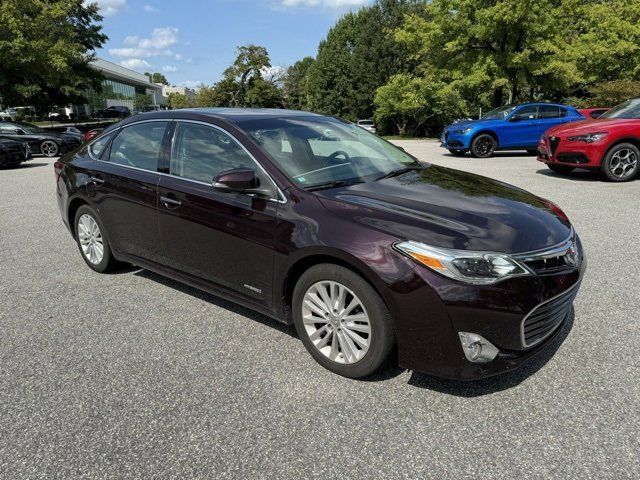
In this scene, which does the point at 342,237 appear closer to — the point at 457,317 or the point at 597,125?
the point at 457,317

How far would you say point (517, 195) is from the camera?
11.6 ft

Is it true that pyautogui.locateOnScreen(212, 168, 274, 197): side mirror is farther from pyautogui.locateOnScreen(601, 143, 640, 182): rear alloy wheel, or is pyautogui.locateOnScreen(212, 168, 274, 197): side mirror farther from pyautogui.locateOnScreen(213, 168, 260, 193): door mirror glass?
pyautogui.locateOnScreen(601, 143, 640, 182): rear alloy wheel

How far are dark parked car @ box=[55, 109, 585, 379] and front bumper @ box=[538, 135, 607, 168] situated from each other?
6.61 meters

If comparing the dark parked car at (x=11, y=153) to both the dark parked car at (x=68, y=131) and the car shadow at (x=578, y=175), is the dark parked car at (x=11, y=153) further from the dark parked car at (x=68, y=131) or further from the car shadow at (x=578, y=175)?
the car shadow at (x=578, y=175)

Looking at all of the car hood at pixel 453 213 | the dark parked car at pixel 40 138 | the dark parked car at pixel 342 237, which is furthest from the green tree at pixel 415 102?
the car hood at pixel 453 213

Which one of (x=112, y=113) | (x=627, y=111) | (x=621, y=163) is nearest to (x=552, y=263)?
(x=621, y=163)

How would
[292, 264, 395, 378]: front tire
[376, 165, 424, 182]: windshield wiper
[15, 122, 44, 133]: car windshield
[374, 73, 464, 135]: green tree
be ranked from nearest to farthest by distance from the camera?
[292, 264, 395, 378]: front tire → [376, 165, 424, 182]: windshield wiper → [15, 122, 44, 133]: car windshield → [374, 73, 464, 135]: green tree

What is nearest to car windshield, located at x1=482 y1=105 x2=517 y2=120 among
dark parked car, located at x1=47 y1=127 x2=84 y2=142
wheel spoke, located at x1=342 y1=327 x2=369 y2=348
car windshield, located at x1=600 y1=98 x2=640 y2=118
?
car windshield, located at x1=600 y1=98 x2=640 y2=118

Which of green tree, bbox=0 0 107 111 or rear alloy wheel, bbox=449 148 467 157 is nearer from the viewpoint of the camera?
rear alloy wheel, bbox=449 148 467 157

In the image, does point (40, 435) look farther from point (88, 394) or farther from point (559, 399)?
point (559, 399)

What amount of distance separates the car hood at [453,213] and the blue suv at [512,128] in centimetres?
1223

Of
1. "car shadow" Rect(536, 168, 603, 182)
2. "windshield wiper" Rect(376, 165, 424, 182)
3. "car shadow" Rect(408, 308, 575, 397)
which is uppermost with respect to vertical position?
"windshield wiper" Rect(376, 165, 424, 182)

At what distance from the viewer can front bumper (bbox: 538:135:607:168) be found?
9.23m

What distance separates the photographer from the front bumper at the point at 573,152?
923 cm
